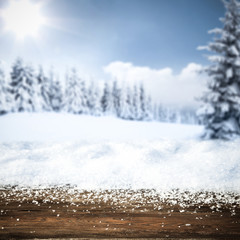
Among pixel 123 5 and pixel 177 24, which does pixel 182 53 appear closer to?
pixel 177 24

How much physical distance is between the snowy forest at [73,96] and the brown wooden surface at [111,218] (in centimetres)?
567

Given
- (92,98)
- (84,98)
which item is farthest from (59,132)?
(92,98)

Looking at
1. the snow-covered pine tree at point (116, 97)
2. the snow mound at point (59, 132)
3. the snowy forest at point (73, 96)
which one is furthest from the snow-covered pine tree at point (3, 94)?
the snow-covered pine tree at point (116, 97)

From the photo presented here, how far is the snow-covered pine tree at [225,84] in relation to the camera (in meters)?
7.50

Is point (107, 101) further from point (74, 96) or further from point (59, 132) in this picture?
point (59, 132)

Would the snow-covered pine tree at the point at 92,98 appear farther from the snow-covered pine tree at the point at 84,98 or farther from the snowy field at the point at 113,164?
the snowy field at the point at 113,164

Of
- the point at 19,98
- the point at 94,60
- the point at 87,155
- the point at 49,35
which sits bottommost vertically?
the point at 87,155

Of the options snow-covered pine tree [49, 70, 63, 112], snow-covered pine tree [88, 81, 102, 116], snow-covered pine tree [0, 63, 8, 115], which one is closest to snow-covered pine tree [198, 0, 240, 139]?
snow-covered pine tree [0, 63, 8, 115]

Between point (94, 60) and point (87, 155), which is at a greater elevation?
point (94, 60)

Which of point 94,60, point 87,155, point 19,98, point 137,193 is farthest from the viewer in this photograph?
point 19,98

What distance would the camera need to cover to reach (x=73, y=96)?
1753 cm

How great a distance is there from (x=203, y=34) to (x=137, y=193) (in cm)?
645

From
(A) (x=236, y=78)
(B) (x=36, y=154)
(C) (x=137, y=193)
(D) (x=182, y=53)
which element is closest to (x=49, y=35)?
(B) (x=36, y=154)

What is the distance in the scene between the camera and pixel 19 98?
34.0ft
